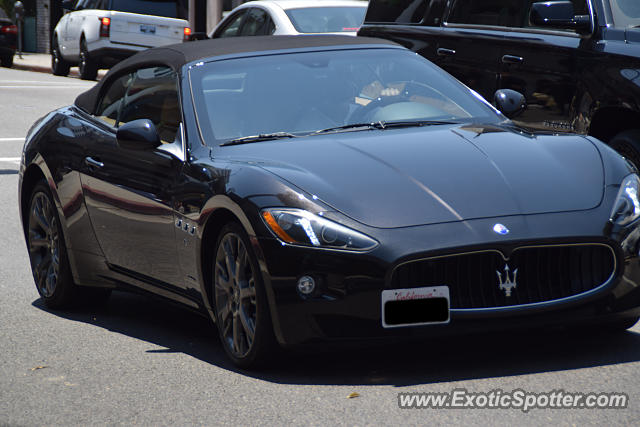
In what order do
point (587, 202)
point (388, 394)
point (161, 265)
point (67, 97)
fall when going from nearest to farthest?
point (388, 394) < point (587, 202) < point (161, 265) < point (67, 97)

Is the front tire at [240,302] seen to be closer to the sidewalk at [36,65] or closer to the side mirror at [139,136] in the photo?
the side mirror at [139,136]

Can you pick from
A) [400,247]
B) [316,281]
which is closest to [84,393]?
[316,281]

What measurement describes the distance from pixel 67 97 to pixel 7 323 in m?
16.9

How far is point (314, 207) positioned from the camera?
5.06m

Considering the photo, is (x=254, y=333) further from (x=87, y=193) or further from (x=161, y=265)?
(x=87, y=193)

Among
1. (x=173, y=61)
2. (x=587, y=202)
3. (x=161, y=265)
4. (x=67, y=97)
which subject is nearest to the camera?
(x=587, y=202)

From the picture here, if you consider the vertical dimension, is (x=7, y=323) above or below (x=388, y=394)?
below

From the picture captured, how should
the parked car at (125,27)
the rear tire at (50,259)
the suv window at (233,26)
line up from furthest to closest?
the parked car at (125,27), the suv window at (233,26), the rear tire at (50,259)

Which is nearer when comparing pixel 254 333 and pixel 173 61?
pixel 254 333

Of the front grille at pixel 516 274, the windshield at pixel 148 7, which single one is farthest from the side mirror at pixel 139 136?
the windshield at pixel 148 7

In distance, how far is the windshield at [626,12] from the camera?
325 inches

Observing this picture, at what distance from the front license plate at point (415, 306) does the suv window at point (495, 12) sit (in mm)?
4164

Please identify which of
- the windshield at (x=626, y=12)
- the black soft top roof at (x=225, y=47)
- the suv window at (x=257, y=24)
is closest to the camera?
the black soft top roof at (x=225, y=47)

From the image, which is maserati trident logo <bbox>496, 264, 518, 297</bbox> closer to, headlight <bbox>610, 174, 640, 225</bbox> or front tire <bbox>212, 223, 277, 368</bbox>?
headlight <bbox>610, 174, 640, 225</bbox>
